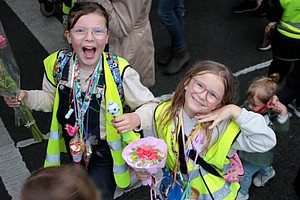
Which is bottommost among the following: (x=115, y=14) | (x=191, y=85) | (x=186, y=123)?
(x=186, y=123)

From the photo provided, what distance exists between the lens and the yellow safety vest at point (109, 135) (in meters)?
2.41

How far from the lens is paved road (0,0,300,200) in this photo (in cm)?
358

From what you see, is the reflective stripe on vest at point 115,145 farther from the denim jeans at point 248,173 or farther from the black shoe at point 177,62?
the black shoe at point 177,62

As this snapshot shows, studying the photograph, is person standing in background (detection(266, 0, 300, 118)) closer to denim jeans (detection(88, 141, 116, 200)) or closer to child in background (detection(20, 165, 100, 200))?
denim jeans (detection(88, 141, 116, 200))

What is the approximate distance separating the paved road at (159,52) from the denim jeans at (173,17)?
0.36 m

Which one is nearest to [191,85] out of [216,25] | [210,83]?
[210,83]

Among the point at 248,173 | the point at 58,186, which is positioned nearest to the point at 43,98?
the point at 58,186

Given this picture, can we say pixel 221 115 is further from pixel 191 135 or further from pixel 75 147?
pixel 75 147

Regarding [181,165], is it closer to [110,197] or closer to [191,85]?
[191,85]

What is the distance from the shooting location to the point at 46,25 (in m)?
5.79

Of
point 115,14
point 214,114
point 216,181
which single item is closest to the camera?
point 214,114

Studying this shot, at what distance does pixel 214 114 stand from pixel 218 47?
128 inches

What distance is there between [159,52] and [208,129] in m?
3.03

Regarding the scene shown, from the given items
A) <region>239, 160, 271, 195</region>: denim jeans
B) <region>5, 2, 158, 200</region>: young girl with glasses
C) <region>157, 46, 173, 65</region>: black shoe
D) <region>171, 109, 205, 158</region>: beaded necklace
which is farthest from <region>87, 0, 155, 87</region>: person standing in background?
<region>157, 46, 173, 65</region>: black shoe
